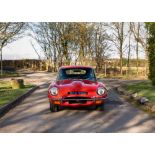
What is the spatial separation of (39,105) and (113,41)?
24.5 m

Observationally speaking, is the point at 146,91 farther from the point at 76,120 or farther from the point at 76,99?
the point at 76,120

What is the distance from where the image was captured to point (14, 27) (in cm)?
3312

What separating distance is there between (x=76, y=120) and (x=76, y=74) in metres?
3.13

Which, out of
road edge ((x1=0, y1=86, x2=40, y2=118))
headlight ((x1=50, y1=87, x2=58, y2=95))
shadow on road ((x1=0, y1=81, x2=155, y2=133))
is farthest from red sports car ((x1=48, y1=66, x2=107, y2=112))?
road edge ((x1=0, y1=86, x2=40, y2=118))

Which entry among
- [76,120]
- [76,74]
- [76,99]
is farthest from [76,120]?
[76,74]

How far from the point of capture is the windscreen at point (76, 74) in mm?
12663

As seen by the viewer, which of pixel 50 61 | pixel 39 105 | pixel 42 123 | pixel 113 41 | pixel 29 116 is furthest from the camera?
pixel 50 61

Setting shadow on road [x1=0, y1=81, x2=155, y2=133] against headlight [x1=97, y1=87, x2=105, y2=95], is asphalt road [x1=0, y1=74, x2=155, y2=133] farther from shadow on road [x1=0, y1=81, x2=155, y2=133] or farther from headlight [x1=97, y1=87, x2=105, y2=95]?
headlight [x1=97, y1=87, x2=105, y2=95]

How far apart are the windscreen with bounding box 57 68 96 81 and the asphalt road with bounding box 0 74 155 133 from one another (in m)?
1.15

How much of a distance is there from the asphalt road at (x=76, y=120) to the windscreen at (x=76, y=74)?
1.15m

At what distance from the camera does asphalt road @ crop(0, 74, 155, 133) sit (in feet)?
28.6

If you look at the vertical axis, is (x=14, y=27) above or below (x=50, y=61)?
above
